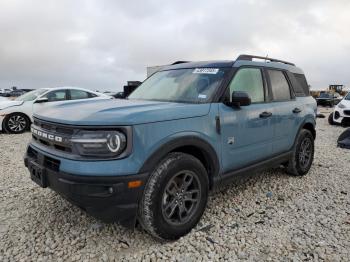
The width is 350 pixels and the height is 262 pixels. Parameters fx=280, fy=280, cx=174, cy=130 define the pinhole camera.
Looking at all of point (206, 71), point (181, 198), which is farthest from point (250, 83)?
point (181, 198)

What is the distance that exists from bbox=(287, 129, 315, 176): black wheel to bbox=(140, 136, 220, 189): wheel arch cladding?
205cm

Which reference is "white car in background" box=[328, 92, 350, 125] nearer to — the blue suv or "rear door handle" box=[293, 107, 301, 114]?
→ "rear door handle" box=[293, 107, 301, 114]

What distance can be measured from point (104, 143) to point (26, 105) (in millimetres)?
7971

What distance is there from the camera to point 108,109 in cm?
258

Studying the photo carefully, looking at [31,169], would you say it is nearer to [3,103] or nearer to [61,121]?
[61,121]

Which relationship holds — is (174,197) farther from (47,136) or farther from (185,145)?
(47,136)

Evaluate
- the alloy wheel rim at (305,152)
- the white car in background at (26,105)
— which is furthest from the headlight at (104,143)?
the white car in background at (26,105)

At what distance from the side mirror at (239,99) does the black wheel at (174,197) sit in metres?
0.77

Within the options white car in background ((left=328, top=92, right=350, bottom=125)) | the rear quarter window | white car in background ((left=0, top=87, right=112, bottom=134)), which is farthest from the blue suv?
white car in background ((left=328, top=92, right=350, bottom=125))

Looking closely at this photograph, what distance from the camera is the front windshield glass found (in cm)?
313

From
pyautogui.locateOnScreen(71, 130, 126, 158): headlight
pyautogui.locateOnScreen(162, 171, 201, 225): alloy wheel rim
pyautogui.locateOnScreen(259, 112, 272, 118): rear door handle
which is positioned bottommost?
pyautogui.locateOnScreen(162, 171, 201, 225): alloy wheel rim

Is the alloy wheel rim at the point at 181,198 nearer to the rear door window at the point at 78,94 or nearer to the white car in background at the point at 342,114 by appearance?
the rear door window at the point at 78,94

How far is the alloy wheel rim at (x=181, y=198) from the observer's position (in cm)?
264

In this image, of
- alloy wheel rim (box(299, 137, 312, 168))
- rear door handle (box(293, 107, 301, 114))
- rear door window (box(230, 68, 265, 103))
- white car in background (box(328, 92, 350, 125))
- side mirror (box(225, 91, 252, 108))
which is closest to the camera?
side mirror (box(225, 91, 252, 108))
